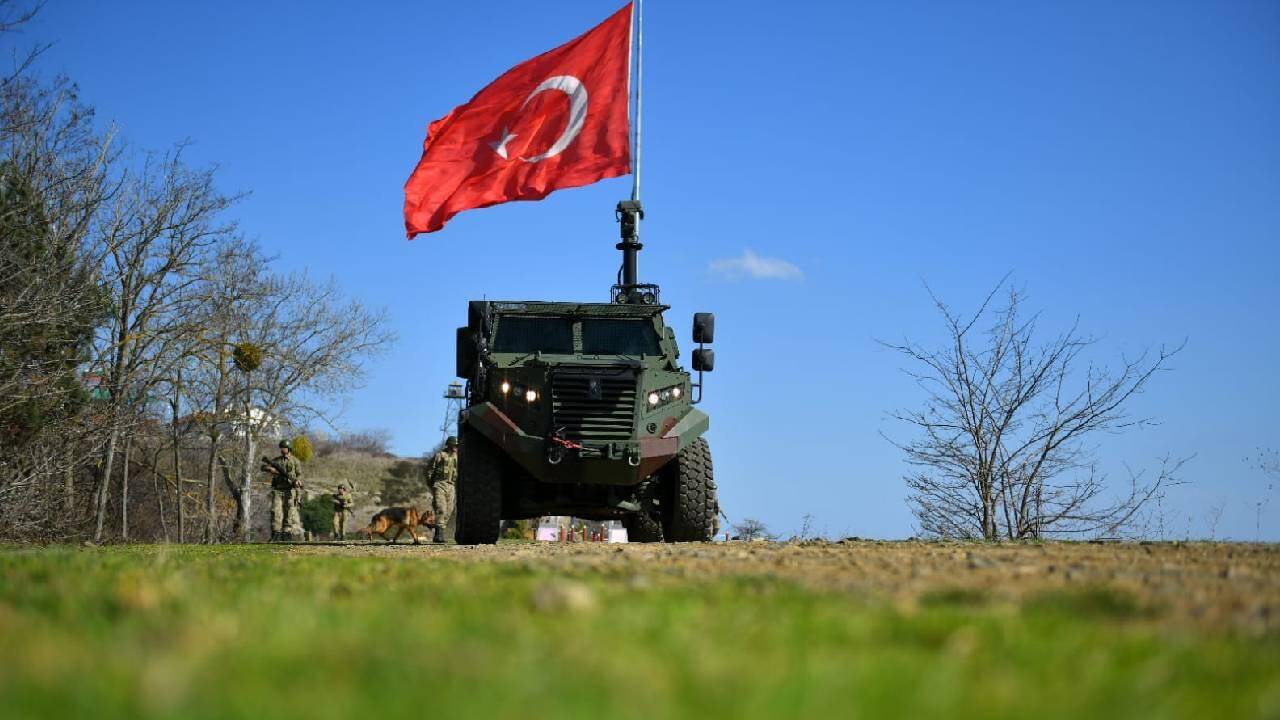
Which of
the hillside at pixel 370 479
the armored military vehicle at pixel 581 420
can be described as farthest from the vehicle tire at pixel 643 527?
Answer: the hillside at pixel 370 479

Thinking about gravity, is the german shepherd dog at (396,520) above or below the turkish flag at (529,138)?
below

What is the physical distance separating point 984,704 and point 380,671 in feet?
3.45

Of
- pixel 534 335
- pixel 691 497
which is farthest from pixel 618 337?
pixel 691 497

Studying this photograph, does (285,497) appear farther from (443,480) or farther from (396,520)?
(443,480)

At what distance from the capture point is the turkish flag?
15.1 meters

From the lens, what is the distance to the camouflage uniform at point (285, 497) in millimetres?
23547

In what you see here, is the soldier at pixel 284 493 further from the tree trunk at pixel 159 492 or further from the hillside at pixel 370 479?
the hillside at pixel 370 479

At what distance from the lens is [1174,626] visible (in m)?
3.42

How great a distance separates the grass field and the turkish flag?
1046 centimetres

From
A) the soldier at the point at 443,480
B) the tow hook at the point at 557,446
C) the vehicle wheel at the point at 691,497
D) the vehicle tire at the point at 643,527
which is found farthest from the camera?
the soldier at the point at 443,480

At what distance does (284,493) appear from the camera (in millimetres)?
23734

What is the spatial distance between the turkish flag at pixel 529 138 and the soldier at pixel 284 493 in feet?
32.4

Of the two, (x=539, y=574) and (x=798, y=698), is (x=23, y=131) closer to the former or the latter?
(x=539, y=574)

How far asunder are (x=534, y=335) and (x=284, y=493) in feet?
41.4
